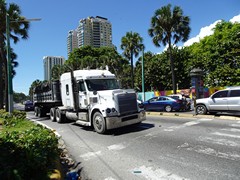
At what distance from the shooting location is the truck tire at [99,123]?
9.62 metres

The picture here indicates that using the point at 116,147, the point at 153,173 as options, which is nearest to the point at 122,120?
the point at 116,147

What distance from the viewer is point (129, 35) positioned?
33406 mm

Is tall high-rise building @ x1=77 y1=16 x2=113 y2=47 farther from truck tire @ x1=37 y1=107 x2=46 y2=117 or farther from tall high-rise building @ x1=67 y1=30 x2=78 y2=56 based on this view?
truck tire @ x1=37 y1=107 x2=46 y2=117

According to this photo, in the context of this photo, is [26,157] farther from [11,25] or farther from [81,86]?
[11,25]

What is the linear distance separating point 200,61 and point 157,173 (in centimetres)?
3011

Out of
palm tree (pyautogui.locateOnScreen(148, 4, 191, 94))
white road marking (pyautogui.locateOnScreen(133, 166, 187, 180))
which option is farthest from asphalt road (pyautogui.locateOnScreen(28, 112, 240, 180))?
palm tree (pyautogui.locateOnScreen(148, 4, 191, 94))

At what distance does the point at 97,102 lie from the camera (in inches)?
403

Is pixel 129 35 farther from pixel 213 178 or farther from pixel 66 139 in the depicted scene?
pixel 213 178

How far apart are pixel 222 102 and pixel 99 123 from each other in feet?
26.8

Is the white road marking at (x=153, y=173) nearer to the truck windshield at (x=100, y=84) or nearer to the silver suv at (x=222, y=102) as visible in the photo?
the truck windshield at (x=100, y=84)

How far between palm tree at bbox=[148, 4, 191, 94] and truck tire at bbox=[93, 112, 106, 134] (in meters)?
18.8

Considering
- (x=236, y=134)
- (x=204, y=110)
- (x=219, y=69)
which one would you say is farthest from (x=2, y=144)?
(x=219, y=69)

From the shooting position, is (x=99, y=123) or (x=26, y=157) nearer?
(x=26, y=157)

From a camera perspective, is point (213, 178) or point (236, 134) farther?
point (236, 134)
